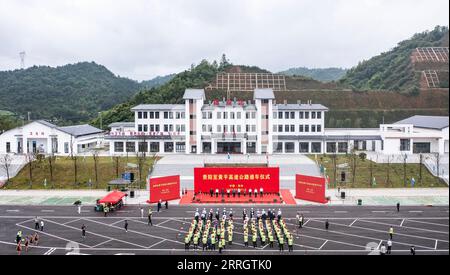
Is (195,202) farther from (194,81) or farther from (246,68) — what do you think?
(246,68)

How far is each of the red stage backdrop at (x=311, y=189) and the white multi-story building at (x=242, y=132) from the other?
13.7 metres

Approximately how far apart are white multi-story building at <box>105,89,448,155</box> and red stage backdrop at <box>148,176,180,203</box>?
535 inches

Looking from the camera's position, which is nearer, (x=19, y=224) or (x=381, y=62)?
(x=19, y=224)

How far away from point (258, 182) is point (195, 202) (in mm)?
4085

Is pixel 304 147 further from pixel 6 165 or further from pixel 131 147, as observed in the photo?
pixel 6 165

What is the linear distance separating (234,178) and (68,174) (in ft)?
39.0

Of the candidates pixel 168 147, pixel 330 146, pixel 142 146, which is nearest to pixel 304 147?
pixel 330 146

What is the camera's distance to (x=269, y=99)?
36.8 meters

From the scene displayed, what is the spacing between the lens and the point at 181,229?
16391 millimetres

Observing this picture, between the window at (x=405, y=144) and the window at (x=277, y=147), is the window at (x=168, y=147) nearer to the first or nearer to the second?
the window at (x=277, y=147)

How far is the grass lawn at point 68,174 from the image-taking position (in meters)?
25.9

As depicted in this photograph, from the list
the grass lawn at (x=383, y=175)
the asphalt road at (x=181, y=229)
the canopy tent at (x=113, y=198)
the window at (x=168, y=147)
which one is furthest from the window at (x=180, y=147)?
the canopy tent at (x=113, y=198)
